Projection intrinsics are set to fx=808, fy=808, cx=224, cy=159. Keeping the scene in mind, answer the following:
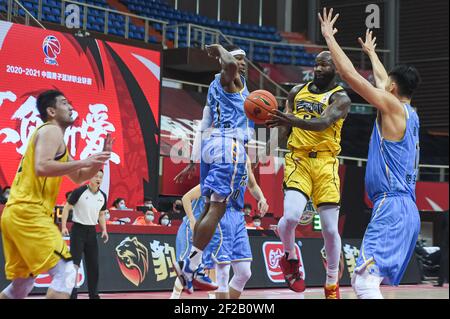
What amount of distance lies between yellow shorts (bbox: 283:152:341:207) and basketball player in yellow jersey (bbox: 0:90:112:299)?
2.58 m

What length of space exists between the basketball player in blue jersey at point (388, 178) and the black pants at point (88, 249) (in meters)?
5.22

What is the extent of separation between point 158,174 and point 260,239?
5.75 m

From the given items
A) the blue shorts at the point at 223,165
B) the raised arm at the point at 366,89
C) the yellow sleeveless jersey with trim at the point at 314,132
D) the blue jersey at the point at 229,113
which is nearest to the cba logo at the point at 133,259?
the yellow sleeveless jersey with trim at the point at 314,132

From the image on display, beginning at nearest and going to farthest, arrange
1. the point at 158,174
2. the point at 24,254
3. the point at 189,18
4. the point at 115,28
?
the point at 24,254 < the point at 158,174 < the point at 115,28 < the point at 189,18

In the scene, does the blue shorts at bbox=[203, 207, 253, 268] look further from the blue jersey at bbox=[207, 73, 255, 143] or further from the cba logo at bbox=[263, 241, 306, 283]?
the cba logo at bbox=[263, 241, 306, 283]

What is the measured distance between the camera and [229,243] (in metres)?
8.66

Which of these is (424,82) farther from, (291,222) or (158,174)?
(291,222)

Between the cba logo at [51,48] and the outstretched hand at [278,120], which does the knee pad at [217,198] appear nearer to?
the outstretched hand at [278,120]

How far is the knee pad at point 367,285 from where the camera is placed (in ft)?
21.4

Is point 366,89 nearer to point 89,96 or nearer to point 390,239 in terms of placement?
point 390,239

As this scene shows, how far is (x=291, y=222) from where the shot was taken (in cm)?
847

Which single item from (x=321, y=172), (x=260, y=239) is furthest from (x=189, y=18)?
(x=321, y=172)

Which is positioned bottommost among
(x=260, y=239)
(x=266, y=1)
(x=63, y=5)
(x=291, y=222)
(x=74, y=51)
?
(x=260, y=239)

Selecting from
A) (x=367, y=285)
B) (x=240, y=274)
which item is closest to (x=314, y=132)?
(x=240, y=274)
